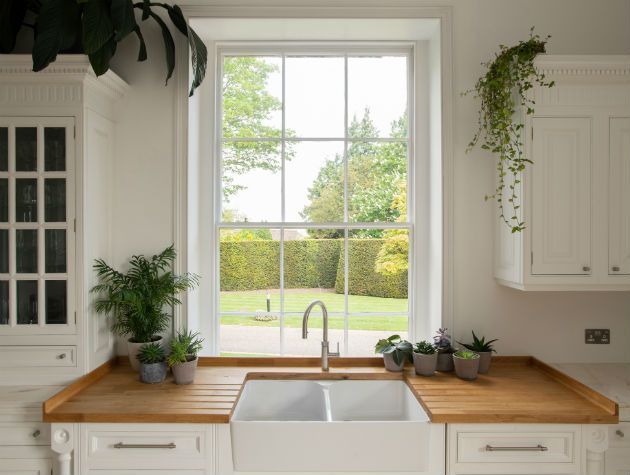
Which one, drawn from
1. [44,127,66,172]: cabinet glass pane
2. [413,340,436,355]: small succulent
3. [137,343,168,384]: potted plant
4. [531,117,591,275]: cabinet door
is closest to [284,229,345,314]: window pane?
[413,340,436,355]: small succulent

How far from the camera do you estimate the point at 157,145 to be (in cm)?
236

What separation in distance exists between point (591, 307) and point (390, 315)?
1.04 m

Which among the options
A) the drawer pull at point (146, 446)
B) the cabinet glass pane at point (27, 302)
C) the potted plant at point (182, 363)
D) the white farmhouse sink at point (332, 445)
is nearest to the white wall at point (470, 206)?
the cabinet glass pane at point (27, 302)

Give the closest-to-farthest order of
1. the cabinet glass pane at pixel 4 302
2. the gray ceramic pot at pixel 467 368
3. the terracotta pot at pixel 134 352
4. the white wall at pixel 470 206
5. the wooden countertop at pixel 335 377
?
the wooden countertop at pixel 335 377 < the cabinet glass pane at pixel 4 302 < the gray ceramic pot at pixel 467 368 < the terracotta pot at pixel 134 352 < the white wall at pixel 470 206

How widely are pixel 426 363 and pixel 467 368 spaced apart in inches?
7.2

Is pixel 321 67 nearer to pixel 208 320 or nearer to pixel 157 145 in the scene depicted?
pixel 157 145

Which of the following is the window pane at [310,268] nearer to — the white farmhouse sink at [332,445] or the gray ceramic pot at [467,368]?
the gray ceramic pot at [467,368]

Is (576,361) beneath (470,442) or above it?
above

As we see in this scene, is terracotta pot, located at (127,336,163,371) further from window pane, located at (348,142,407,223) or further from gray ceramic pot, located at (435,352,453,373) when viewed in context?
gray ceramic pot, located at (435,352,453,373)

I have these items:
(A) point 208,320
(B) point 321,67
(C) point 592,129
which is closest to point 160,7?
(B) point 321,67

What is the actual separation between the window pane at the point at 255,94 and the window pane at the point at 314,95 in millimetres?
63

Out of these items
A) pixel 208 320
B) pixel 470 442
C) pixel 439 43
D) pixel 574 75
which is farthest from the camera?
pixel 208 320

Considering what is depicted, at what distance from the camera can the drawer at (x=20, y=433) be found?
1.84m

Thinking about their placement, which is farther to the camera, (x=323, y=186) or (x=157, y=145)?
(x=323, y=186)
